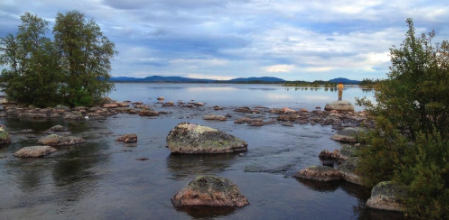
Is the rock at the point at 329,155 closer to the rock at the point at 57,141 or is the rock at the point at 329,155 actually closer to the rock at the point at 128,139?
the rock at the point at 128,139

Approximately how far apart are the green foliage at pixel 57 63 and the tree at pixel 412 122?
4387 cm

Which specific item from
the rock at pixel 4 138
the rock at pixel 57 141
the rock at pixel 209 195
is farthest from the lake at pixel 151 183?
the rock at pixel 57 141

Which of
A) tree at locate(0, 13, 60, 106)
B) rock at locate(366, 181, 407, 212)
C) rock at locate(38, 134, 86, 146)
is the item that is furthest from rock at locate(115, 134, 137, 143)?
tree at locate(0, 13, 60, 106)

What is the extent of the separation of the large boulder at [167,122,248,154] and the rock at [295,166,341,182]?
6284mm

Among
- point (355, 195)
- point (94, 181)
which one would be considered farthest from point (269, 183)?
point (94, 181)

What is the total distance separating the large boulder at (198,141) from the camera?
67.1 feet

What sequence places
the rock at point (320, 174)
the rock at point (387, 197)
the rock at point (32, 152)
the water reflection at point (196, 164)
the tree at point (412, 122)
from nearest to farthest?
the tree at point (412, 122), the rock at point (387, 197), the rock at point (320, 174), the water reflection at point (196, 164), the rock at point (32, 152)

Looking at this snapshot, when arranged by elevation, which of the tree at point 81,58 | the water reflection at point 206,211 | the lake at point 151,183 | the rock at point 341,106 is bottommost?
the water reflection at point 206,211

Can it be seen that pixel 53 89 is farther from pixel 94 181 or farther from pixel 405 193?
pixel 405 193

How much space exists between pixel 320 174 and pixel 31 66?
42.7 m

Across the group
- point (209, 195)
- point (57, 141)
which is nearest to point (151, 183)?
point (209, 195)

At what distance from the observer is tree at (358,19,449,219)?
10.6 m

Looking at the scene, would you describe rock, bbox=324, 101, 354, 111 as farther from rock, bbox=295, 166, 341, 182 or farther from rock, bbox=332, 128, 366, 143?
rock, bbox=295, 166, 341, 182

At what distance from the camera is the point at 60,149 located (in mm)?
20734
